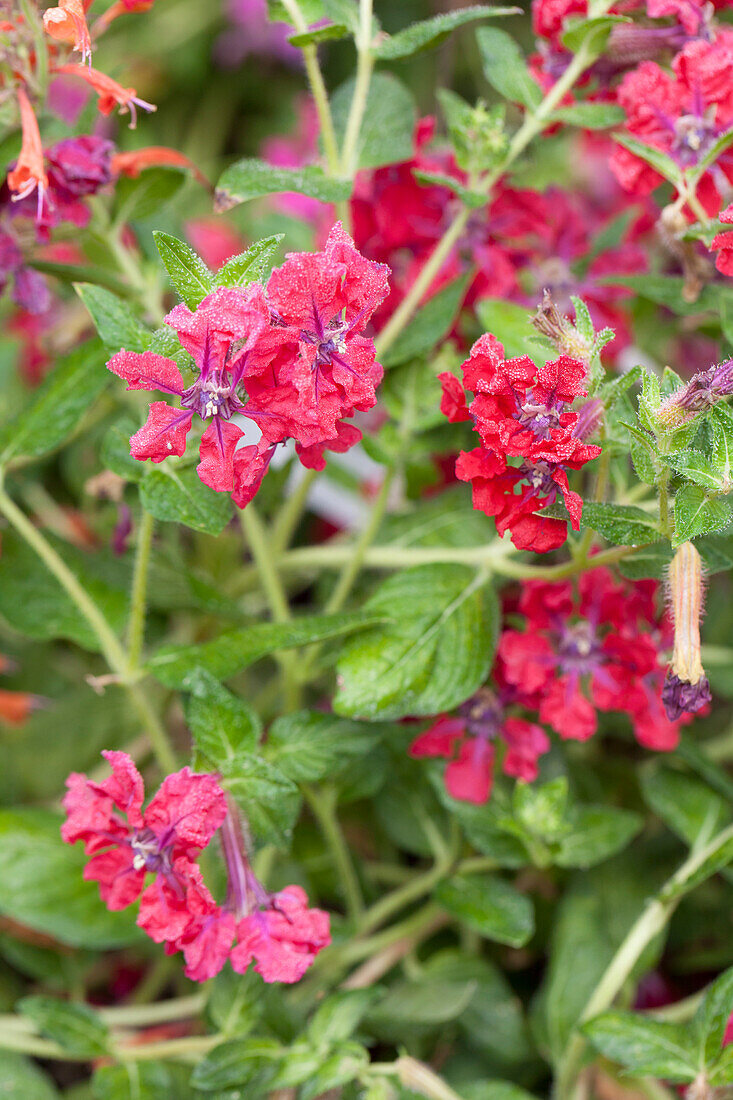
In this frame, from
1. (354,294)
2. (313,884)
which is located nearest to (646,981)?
(313,884)

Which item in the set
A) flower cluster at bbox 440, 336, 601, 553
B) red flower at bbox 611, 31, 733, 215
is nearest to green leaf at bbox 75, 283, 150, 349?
flower cluster at bbox 440, 336, 601, 553

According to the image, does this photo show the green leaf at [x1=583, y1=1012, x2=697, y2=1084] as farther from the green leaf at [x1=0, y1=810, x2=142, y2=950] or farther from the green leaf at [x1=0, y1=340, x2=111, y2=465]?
the green leaf at [x1=0, y1=340, x2=111, y2=465]

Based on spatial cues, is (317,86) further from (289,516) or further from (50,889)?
(50,889)

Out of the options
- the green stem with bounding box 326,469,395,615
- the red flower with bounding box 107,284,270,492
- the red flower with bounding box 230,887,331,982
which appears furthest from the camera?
the green stem with bounding box 326,469,395,615

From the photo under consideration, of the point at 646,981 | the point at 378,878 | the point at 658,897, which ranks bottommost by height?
the point at 646,981

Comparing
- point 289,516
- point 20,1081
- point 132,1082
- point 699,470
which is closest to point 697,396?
point 699,470

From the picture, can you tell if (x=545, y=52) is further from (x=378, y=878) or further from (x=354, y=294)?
(x=378, y=878)

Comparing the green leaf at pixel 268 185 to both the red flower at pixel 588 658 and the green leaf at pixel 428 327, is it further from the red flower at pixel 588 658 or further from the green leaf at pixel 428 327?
the red flower at pixel 588 658
